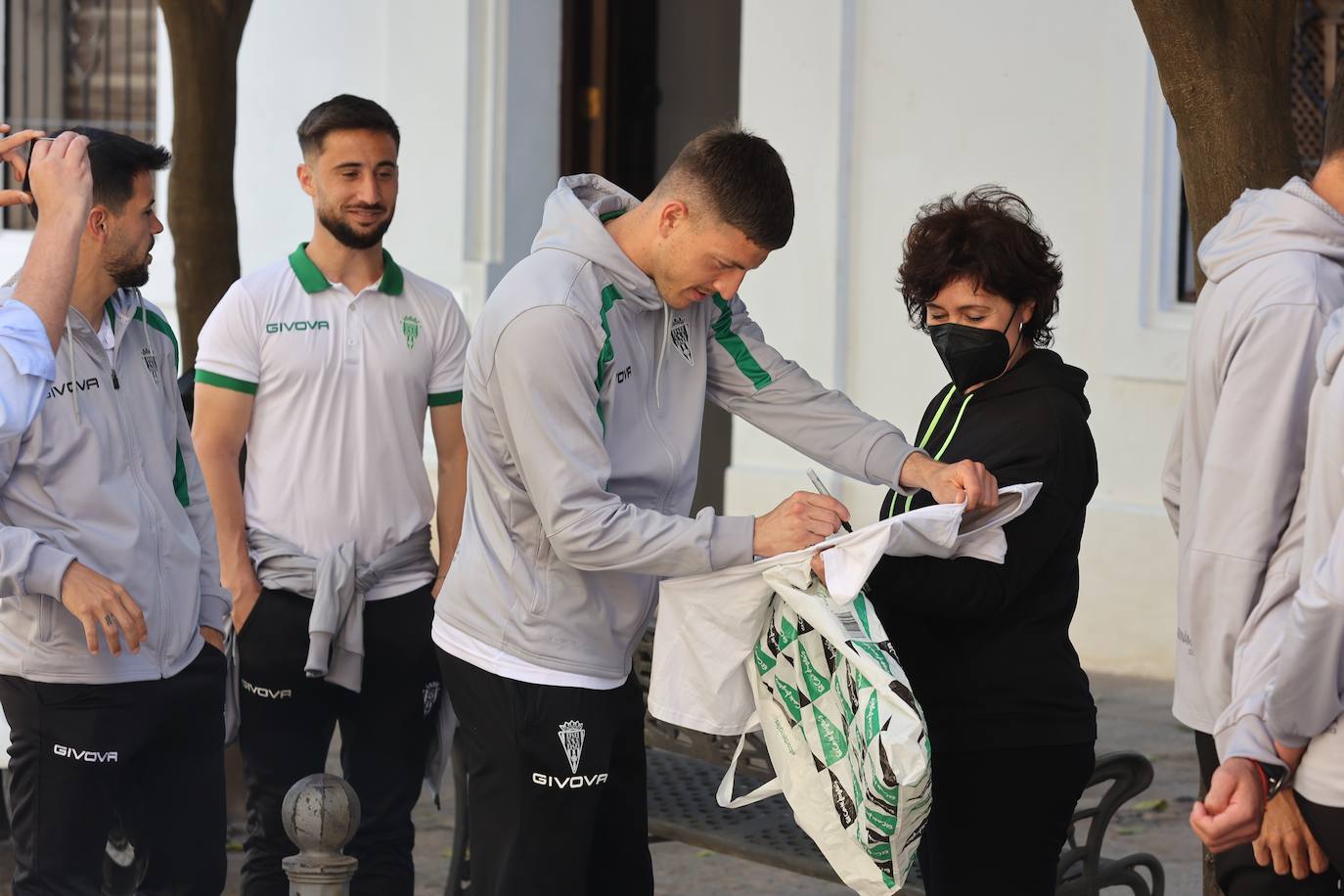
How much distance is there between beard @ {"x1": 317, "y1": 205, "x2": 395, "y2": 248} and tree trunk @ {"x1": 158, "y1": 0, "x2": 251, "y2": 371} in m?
1.50

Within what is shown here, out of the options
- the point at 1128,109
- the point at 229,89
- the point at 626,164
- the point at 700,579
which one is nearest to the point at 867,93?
the point at 1128,109

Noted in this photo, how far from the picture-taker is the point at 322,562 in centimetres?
417

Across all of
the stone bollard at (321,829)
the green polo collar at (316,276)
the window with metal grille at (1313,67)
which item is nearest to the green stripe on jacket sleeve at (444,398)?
the green polo collar at (316,276)

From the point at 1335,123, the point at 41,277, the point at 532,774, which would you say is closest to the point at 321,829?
the point at 532,774

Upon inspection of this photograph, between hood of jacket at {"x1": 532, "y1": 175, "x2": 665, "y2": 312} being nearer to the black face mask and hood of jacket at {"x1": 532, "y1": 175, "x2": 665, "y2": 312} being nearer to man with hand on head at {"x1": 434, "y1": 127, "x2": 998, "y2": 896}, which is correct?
man with hand on head at {"x1": 434, "y1": 127, "x2": 998, "y2": 896}

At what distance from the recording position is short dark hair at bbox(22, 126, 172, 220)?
11.8 ft

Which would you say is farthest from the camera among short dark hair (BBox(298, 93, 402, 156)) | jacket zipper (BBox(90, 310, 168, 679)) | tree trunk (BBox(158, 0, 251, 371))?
tree trunk (BBox(158, 0, 251, 371))

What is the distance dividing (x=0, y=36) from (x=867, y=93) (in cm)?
562

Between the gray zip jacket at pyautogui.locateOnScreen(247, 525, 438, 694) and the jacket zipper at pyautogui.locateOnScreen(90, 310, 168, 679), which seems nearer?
the jacket zipper at pyautogui.locateOnScreen(90, 310, 168, 679)

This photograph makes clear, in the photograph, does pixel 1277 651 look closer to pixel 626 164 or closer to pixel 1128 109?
pixel 1128 109

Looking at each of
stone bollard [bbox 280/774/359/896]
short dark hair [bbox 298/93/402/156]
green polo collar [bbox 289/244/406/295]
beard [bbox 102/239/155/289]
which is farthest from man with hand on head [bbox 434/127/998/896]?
short dark hair [bbox 298/93/402/156]

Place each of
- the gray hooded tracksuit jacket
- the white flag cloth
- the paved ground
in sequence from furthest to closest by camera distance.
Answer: the paved ground → the white flag cloth → the gray hooded tracksuit jacket

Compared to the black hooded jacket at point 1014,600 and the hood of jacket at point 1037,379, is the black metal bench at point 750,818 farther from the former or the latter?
the hood of jacket at point 1037,379

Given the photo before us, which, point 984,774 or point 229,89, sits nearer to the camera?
point 984,774
